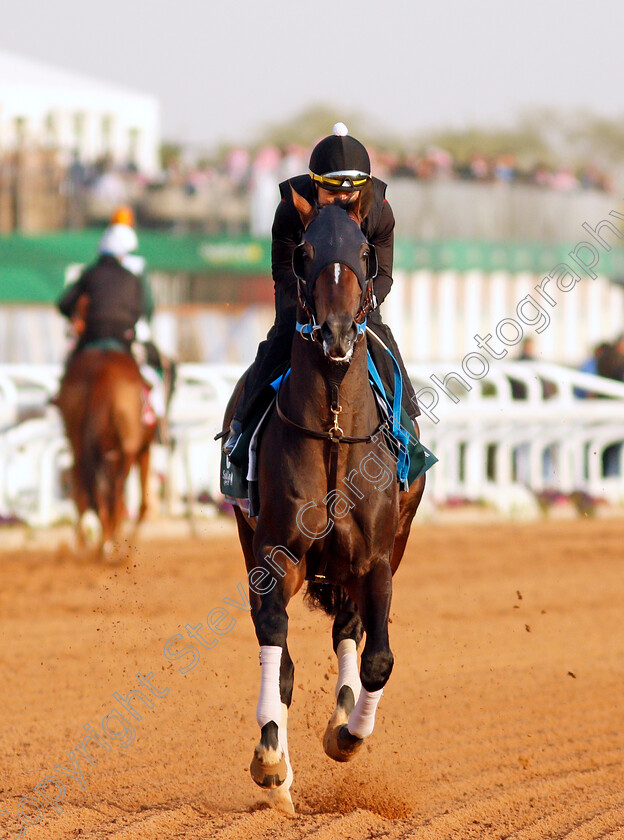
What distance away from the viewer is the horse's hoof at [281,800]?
15.9ft

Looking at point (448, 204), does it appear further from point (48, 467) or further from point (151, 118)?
point (48, 467)

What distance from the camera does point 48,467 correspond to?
1225 cm

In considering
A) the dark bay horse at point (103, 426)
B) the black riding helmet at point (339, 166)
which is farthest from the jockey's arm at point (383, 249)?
the dark bay horse at point (103, 426)

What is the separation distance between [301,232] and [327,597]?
5.50ft

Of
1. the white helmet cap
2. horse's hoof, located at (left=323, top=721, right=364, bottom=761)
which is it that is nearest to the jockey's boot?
horse's hoof, located at (left=323, top=721, right=364, bottom=761)

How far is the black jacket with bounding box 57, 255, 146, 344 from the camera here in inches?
432

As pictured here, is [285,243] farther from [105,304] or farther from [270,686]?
[105,304]

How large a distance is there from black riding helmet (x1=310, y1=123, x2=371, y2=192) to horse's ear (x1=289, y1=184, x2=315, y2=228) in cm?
14

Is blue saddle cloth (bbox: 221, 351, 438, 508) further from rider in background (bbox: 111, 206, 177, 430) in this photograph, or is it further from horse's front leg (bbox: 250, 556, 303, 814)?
→ rider in background (bbox: 111, 206, 177, 430)

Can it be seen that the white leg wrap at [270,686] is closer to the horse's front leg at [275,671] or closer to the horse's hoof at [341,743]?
the horse's front leg at [275,671]

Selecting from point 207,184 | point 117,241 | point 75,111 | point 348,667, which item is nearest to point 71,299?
point 117,241

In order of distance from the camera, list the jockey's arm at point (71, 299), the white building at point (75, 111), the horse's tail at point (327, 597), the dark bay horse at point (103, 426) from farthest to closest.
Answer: the white building at point (75, 111) → the jockey's arm at point (71, 299) → the dark bay horse at point (103, 426) → the horse's tail at point (327, 597)

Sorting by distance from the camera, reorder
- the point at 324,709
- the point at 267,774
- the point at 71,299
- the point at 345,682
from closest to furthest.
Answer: the point at 267,774 → the point at 345,682 → the point at 324,709 → the point at 71,299

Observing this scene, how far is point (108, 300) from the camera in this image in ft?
36.0
